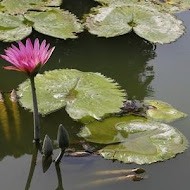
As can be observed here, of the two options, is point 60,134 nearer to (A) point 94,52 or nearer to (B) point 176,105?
(B) point 176,105

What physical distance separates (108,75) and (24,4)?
1037 millimetres

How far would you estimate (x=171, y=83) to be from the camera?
270cm

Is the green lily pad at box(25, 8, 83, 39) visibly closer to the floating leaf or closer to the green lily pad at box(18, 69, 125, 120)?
the green lily pad at box(18, 69, 125, 120)

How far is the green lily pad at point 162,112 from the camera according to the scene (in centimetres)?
233

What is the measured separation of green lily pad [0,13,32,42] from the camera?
293cm

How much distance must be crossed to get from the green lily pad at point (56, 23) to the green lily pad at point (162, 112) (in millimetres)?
880

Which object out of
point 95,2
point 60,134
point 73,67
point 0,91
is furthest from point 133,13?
point 60,134

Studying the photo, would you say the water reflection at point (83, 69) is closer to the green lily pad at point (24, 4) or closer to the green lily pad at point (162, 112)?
the green lily pad at point (162, 112)

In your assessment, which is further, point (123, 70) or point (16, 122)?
point (123, 70)

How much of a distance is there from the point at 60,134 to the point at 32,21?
1.38 metres

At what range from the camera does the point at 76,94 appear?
95.0 inches

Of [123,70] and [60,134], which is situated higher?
[60,134]

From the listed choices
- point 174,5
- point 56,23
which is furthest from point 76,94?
point 174,5

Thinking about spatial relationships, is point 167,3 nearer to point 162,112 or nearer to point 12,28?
point 12,28
